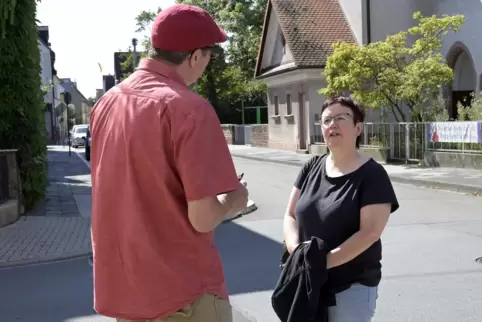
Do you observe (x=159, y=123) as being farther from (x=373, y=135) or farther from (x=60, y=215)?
(x=373, y=135)

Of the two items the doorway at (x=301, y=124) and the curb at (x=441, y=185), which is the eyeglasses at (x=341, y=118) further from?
the doorway at (x=301, y=124)

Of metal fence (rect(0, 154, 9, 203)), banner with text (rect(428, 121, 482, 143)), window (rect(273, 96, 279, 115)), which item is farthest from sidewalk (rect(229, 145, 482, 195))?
window (rect(273, 96, 279, 115))

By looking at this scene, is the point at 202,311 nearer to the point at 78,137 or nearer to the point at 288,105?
the point at 288,105

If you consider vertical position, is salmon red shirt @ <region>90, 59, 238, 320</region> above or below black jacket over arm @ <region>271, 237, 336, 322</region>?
above

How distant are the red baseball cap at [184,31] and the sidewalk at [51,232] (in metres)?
6.75

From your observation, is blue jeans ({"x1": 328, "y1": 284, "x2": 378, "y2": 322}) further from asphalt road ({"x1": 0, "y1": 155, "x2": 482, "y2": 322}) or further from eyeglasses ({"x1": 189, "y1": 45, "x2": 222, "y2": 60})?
asphalt road ({"x1": 0, "y1": 155, "x2": 482, "y2": 322})

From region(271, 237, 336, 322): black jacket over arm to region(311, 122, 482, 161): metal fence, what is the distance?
1700 cm

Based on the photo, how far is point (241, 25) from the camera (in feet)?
143

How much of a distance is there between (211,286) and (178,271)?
0.15m

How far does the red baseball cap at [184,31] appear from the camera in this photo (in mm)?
2318

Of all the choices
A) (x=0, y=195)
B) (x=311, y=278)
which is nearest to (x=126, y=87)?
(x=311, y=278)

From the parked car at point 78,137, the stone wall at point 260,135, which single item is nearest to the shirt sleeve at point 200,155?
the stone wall at point 260,135

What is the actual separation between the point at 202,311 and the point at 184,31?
3.17 feet

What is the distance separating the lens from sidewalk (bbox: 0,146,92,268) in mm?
8812
